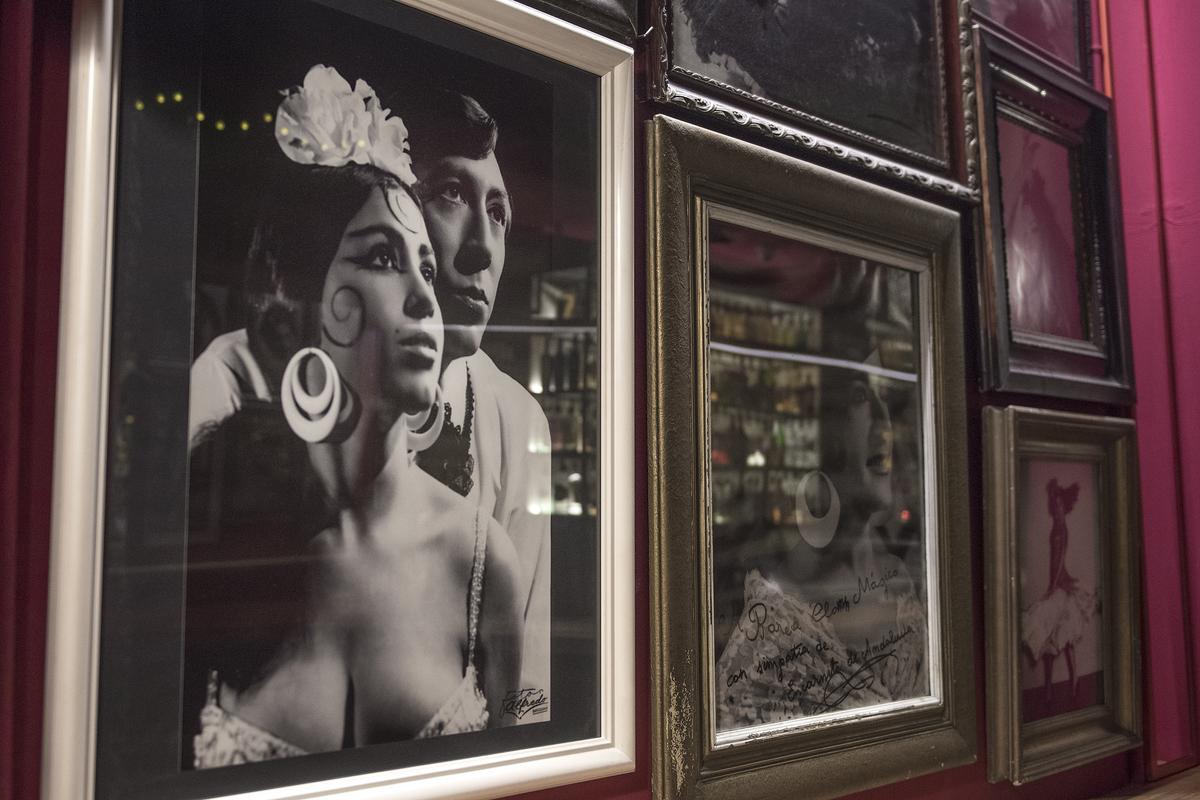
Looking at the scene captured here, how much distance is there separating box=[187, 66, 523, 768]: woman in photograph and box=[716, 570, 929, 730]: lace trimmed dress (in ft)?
0.96

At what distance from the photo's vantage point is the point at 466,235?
37.7 inches

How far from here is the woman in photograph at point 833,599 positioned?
1.14 metres

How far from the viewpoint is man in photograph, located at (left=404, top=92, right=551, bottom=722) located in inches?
36.8

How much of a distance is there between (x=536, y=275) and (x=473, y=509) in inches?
9.7

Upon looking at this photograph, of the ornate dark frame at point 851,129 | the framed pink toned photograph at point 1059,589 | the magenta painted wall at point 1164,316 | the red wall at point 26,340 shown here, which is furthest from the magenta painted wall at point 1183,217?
the red wall at point 26,340

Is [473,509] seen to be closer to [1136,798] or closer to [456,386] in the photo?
[456,386]

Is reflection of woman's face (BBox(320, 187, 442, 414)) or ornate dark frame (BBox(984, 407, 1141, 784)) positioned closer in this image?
reflection of woman's face (BBox(320, 187, 442, 414))

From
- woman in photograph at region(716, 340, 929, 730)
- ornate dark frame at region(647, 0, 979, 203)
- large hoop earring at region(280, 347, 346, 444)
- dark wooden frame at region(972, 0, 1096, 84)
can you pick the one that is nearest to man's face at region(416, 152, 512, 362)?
large hoop earring at region(280, 347, 346, 444)

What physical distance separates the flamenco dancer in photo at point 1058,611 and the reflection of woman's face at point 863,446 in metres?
0.39

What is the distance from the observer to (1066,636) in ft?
5.16

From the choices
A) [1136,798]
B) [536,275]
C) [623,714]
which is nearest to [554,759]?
[623,714]
